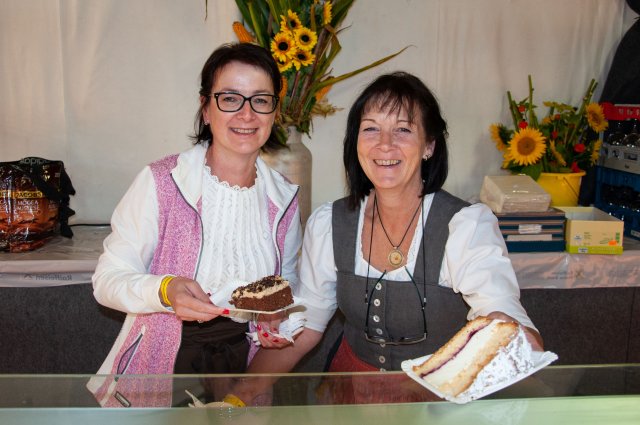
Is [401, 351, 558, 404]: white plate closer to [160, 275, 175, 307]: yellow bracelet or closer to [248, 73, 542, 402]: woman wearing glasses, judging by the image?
[248, 73, 542, 402]: woman wearing glasses

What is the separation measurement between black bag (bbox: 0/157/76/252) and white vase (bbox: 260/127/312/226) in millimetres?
900

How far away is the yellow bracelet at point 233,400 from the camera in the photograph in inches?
44.0

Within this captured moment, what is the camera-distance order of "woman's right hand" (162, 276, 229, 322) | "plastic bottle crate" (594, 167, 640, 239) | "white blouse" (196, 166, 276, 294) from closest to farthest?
"woman's right hand" (162, 276, 229, 322) < "white blouse" (196, 166, 276, 294) < "plastic bottle crate" (594, 167, 640, 239)

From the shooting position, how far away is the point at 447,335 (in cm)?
177

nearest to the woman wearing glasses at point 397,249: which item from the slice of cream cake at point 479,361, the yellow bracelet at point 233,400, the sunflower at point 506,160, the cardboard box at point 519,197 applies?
the slice of cream cake at point 479,361

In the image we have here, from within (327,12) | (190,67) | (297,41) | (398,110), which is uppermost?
(327,12)

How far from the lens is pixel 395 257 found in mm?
1792

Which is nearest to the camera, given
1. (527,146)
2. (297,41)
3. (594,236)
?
(297,41)

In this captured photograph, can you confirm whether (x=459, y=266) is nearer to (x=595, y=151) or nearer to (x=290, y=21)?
(x=290, y=21)

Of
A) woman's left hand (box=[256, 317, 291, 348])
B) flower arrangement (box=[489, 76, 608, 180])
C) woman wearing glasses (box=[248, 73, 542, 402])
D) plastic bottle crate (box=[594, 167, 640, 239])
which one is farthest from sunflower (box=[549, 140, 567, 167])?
woman's left hand (box=[256, 317, 291, 348])

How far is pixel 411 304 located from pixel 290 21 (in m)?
1.33

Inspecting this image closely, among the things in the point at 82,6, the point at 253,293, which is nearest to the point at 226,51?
the point at 253,293

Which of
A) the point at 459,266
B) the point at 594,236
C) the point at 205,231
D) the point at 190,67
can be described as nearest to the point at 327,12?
the point at 190,67

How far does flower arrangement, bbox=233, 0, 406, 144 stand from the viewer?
8.24ft
